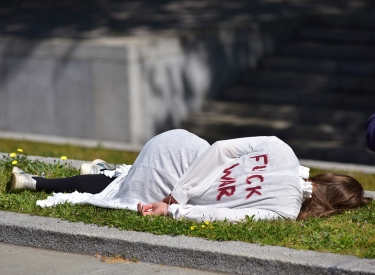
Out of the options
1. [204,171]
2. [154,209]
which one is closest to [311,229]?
[204,171]

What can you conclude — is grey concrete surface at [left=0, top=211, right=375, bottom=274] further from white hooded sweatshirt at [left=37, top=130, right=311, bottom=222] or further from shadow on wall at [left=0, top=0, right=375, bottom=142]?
shadow on wall at [left=0, top=0, right=375, bottom=142]

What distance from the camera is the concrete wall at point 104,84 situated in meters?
10.5

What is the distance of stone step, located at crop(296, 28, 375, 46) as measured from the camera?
12.2 meters

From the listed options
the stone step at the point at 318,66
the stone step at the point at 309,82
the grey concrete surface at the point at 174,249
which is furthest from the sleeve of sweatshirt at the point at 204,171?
the stone step at the point at 318,66

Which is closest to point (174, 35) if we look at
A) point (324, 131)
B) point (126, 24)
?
point (126, 24)

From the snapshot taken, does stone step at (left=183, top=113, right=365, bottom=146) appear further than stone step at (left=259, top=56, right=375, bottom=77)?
No

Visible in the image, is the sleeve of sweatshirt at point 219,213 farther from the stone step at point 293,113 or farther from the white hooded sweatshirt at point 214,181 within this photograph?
the stone step at point 293,113

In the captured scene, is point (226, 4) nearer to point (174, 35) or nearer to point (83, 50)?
point (174, 35)

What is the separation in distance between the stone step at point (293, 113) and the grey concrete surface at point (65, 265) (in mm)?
6465

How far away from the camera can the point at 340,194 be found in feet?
17.6

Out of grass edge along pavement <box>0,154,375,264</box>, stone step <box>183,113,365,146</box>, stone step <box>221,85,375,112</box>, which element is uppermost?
grass edge along pavement <box>0,154,375,264</box>

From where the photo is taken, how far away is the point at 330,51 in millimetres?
12203

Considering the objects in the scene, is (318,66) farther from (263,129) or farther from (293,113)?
(263,129)

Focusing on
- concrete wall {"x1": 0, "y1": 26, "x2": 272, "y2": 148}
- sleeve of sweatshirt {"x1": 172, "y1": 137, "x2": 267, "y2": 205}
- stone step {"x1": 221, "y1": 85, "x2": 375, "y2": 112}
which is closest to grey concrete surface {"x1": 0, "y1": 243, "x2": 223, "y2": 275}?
sleeve of sweatshirt {"x1": 172, "y1": 137, "x2": 267, "y2": 205}
